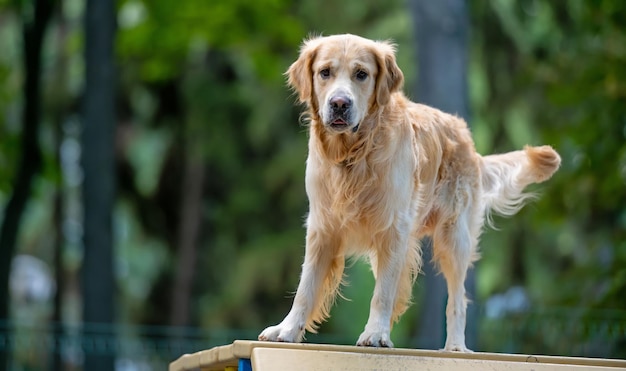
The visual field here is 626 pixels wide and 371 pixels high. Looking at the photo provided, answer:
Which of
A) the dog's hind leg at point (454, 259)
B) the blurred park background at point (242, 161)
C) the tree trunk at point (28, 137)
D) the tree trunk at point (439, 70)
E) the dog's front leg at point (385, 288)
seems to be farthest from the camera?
the tree trunk at point (28, 137)

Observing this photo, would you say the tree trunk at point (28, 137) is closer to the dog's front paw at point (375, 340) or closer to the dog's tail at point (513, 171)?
the dog's tail at point (513, 171)

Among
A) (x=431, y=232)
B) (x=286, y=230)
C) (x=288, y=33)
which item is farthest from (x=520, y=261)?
(x=431, y=232)

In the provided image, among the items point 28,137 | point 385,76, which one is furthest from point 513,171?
point 28,137

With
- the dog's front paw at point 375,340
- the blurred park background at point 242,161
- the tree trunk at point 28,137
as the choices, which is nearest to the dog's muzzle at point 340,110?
the dog's front paw at point 375,340

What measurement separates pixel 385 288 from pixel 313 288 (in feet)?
1.29

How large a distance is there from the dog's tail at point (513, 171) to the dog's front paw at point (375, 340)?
2.00 metres

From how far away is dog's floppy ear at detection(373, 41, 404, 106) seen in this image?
5625 millimetres

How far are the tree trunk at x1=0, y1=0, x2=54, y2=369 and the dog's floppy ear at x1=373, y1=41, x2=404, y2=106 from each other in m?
9.76

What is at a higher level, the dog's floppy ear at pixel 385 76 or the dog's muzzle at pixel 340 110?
the dog's floppy ear at pixel 385 76

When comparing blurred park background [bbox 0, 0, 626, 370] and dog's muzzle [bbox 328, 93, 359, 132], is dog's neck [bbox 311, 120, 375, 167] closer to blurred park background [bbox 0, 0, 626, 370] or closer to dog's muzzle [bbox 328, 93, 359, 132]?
dog's muzzle [bbox 328, 93, 359, 132]

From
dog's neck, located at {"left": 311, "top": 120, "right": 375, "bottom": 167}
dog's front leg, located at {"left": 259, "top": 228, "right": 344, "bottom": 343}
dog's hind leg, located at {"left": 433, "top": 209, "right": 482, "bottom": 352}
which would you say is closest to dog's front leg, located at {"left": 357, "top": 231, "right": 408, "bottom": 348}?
dog's front leg, located at {"left": 259, "top": 228, "right": 344, "bottom": 343}

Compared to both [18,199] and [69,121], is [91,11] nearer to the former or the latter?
[18,199]

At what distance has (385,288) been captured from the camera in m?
5.60

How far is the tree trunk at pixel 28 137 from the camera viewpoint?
14.6 metres
